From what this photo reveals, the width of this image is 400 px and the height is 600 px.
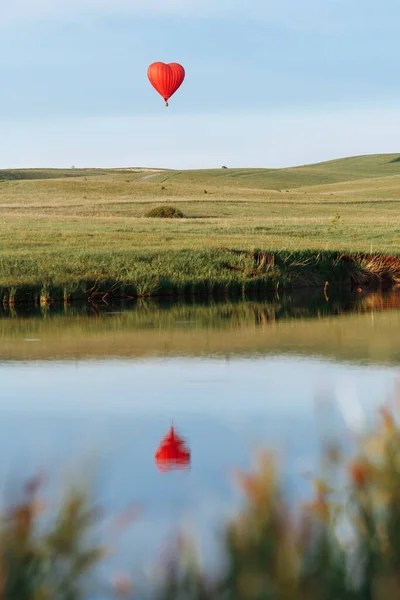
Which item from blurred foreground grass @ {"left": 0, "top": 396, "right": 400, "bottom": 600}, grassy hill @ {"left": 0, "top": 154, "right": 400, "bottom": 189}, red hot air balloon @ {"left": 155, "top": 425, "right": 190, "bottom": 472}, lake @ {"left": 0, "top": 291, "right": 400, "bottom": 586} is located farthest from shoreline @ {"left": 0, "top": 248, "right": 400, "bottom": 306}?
grassy hill @ {"left": 0, "top": 154, "right": 400, "bottom": 189}

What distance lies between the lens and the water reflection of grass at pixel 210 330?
16859mm

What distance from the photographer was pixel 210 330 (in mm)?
19422

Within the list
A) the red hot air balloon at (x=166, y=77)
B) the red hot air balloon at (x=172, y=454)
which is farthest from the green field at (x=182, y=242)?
the red hot air balloon at (x=172, y=454)

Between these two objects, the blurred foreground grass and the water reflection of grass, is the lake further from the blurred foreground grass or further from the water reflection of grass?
the blurred foreground grass

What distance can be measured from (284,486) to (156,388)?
5549mm

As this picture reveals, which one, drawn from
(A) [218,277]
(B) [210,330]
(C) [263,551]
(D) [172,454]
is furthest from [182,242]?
(C) [263,551]

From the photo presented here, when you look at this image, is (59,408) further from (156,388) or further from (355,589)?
(355,589)

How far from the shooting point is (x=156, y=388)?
13148 mm

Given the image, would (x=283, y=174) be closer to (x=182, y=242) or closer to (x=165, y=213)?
(x=165, y=213)

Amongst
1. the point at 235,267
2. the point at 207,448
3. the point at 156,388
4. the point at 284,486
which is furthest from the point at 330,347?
the point at 235,267

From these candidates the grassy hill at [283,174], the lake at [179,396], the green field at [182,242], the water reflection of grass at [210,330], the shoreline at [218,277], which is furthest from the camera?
the grassy hill at [283,174]

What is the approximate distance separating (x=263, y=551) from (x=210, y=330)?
Result: 13.7 metres

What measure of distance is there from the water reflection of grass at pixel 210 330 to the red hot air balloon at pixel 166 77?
16486 millimetres

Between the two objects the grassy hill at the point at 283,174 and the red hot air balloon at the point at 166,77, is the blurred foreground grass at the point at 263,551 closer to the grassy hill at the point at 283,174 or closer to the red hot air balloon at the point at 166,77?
the red hot air balloon at the point at 166,77
